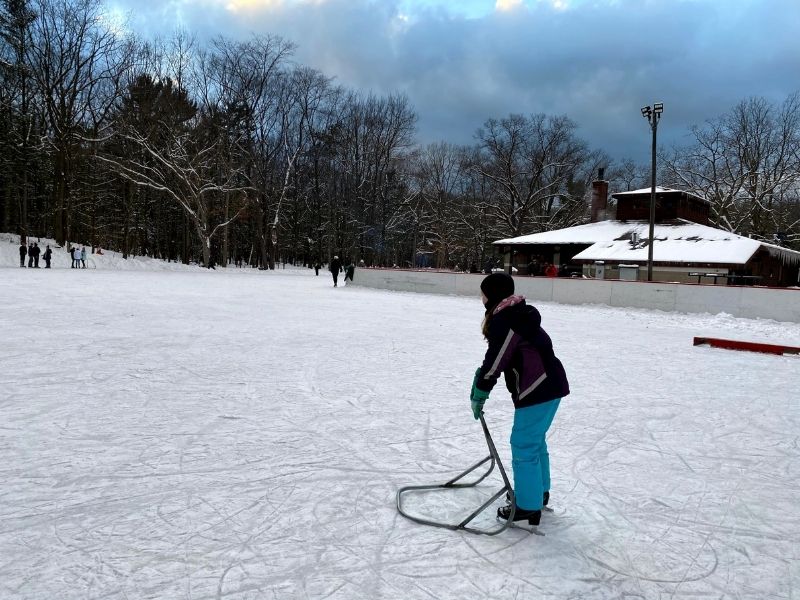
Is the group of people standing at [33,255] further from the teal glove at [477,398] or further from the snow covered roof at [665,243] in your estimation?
the teal glove at [477,398]

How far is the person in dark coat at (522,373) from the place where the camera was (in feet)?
8.67

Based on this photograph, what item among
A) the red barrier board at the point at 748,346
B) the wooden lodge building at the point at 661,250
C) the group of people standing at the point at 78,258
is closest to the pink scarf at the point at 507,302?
the red barrier board at the point at 748,346

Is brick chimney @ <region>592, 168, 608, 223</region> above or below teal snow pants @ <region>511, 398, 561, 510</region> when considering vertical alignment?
above

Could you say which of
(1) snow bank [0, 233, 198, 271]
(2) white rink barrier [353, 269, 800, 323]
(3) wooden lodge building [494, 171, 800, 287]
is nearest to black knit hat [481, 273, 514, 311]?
(2) white rink barrier [353, 269, 800, 323]

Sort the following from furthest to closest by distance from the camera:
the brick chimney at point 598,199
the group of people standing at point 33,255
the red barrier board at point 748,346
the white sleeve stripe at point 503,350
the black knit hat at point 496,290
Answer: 1. the brick chimney at point 598,199
2. the group of people standing at point 33,255
3. the red barrier board at point 748,346
4. the black knit hat at point 496,290
5. the white sleeve stripe at point 503,350

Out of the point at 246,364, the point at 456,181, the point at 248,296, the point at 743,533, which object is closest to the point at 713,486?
the point at 743,533

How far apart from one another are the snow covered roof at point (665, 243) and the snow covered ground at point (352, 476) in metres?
18.9

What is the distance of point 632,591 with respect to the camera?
2.41 meters

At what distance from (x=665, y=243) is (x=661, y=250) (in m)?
1.17

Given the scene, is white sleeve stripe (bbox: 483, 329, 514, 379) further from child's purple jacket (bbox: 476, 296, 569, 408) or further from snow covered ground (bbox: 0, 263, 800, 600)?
snow covered ground (bbox: 0, 263, 800, 600)

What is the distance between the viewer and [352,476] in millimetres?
3570

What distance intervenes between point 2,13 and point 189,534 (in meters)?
41.2

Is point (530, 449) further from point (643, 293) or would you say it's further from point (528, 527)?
point (643, 293)

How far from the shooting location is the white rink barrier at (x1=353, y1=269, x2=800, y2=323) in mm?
15164
